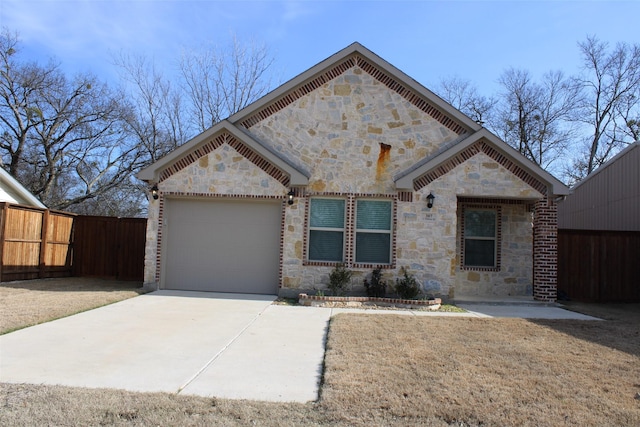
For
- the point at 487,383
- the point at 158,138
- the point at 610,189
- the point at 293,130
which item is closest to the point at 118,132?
the point at 158,138

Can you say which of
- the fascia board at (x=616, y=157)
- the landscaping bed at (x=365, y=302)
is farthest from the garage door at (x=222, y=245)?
the fascia board at (x=616, y=157)

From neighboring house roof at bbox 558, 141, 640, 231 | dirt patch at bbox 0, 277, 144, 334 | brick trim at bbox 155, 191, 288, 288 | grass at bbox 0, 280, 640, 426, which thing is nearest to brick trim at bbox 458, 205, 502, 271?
neighboring house roof at bbox 558, 141, 640, 231

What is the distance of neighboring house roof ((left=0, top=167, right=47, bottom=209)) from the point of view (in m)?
15.9

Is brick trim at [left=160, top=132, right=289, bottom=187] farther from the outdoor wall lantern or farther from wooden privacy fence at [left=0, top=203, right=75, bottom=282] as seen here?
wooden privacy fence at [left=0, top=203, right=75, bottom=282]

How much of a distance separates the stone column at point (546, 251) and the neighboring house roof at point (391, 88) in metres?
0.50

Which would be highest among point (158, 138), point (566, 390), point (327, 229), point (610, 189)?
point (158, 138)

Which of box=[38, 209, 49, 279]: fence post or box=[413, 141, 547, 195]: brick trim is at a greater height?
box=[413, 141, 547, 195]: brick trim

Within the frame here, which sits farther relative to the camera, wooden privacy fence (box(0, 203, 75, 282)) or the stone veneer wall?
wooden privacy fence (box(0, 203, 75, 282))

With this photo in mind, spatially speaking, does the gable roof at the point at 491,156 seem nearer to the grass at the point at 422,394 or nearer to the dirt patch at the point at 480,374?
the dirt patch at the point at 480,374

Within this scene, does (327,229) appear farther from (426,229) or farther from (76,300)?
(76,300)

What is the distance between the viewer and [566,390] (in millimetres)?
5047

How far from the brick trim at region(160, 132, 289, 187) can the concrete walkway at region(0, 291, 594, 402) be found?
354 centimetres

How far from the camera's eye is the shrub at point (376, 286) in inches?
453

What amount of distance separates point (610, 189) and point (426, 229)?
28.4 ft
